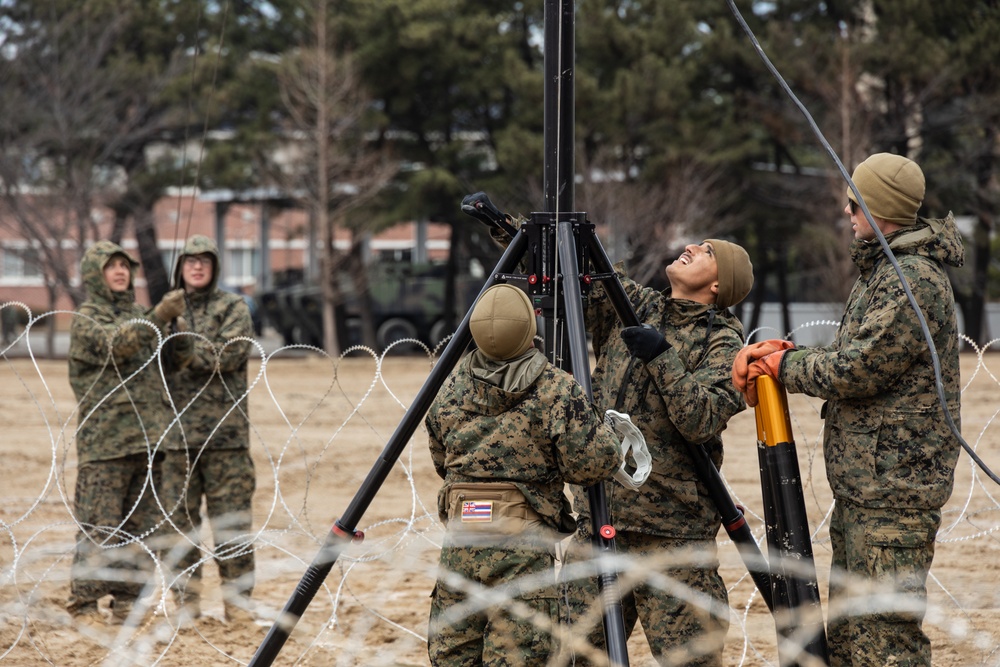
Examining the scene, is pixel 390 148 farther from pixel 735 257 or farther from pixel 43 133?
pixel 735 257

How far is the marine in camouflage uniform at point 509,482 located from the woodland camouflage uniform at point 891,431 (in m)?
0.76

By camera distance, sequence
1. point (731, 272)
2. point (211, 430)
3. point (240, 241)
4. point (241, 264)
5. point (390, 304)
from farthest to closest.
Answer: point (241, 264)
point (240, 241)
point (390, 304)
point (211, 430)
point (731, 272)

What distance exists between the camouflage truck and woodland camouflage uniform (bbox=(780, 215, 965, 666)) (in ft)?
62.9

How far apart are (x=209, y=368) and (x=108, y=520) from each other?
0.86 m

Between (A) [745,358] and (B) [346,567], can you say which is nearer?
(A) [745,358]

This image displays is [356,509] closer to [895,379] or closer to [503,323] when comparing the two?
[503,323]

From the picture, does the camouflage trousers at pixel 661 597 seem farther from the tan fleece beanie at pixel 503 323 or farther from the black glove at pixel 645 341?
the tan fleece beanie at pixel 503 323

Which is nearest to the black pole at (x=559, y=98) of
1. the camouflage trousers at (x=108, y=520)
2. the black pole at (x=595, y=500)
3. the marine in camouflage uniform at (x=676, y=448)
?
the black pole at (x=595, y=500)

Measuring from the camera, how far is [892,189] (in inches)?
151

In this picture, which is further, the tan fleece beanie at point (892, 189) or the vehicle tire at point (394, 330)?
the vehicle tire at point (394, 330)

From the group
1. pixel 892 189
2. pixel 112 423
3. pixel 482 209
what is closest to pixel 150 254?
pixel 112 423

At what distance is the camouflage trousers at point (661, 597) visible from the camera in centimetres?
392

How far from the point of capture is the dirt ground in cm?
501

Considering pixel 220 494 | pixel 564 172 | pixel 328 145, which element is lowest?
pixel 220 494
